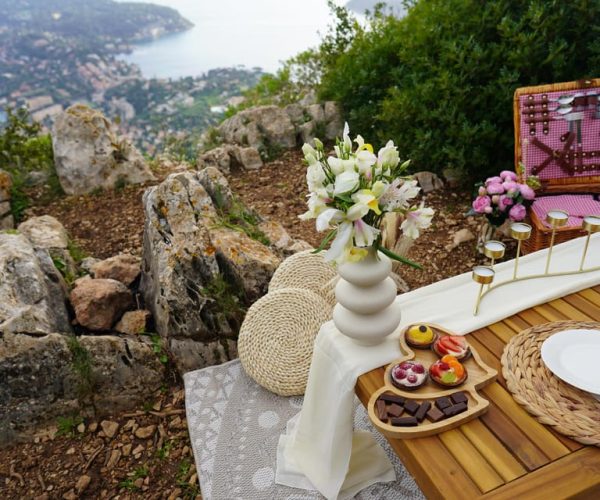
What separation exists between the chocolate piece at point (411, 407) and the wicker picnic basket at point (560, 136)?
2.16 metres

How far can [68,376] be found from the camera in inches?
96.8

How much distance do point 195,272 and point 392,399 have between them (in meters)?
1.64

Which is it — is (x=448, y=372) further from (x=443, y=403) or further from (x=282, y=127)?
(x=282, y=127)

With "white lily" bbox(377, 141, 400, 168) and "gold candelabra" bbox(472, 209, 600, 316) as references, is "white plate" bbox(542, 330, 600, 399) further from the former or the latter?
"white lily" bbox(377, 141, 400, 168)

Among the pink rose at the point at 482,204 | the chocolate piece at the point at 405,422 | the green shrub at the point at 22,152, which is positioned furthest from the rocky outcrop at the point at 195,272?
the green shrub at the point at 22,152

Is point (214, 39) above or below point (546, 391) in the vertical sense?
above

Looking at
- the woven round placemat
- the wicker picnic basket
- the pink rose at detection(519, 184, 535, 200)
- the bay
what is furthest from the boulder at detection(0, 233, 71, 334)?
the bay

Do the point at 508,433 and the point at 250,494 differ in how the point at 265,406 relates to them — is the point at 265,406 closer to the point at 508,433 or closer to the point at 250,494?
the point at 250,494

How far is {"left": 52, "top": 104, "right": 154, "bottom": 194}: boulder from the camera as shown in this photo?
4.46m

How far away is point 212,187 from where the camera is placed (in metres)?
3.35

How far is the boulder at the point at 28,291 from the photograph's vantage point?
2416 mm

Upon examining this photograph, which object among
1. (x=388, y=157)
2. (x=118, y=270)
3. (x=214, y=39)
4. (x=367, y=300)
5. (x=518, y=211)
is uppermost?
(x=388, y=157)

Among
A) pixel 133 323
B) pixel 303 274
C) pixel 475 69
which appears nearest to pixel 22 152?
pixel 133 323

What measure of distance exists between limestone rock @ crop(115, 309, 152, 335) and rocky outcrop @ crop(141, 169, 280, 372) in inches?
2.8
